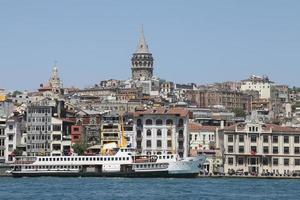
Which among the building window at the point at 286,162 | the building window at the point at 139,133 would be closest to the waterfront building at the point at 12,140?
the building window at the point at 139,133

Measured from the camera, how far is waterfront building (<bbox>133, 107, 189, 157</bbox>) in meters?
117

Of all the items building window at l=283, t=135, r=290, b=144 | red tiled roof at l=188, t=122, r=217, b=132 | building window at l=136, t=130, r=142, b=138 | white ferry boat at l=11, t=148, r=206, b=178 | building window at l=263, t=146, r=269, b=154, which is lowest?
white ferry boat at l=11, t=148, r=206, b=178

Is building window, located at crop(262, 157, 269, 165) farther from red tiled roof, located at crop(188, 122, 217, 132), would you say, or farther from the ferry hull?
red tiled roof, located at crop(188, 122, 217, 132)

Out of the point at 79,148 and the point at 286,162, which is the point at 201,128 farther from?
the point at 79,148

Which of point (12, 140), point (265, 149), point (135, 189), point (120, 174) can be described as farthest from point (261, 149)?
point (135, 189)

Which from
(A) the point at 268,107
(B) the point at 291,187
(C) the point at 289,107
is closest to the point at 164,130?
(B) the point at 291,187

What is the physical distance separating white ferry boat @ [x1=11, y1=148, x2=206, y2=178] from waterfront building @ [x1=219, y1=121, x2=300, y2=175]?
7.02 m

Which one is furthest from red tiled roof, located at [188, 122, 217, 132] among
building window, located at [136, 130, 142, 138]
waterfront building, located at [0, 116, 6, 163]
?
waterfront building, located at [0, 116, 6, 163]

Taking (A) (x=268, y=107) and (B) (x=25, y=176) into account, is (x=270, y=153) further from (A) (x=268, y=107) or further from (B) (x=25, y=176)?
(A) (x=268, y=107)

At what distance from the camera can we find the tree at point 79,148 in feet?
380

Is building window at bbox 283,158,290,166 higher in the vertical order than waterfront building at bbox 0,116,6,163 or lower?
lower

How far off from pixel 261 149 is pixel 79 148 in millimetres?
19331

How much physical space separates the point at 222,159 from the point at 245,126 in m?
4.58

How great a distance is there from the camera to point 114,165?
351 ft
